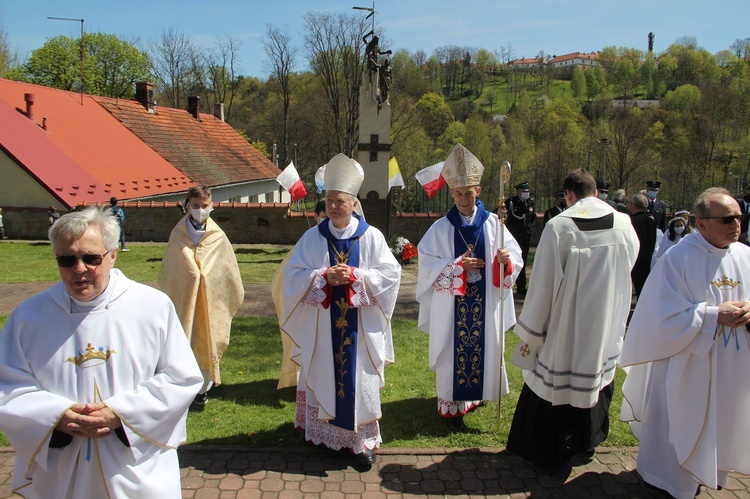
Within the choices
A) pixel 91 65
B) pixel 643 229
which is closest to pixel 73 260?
pixel 643 229

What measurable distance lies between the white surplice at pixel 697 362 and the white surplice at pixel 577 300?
10.6 inches

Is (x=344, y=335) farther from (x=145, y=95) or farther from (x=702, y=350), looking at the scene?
A: (x=145, y=95)

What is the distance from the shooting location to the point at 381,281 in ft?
15.5

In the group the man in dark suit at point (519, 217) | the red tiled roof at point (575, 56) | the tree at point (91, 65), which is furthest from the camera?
the red tiled roof at point (575, 56)

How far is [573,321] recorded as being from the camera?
4.35 metres

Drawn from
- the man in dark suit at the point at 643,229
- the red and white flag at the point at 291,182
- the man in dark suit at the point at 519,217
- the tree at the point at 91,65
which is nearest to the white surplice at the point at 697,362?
the man in dark suit at the point at 643,229

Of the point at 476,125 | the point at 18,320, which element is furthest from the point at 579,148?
→ the point at 18,320

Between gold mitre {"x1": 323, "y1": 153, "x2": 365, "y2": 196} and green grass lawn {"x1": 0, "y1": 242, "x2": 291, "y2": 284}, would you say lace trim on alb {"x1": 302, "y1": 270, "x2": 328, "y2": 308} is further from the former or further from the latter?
green grass lawn {"x1": 0, "y1": 242, "x2": 291, "y2": 284}

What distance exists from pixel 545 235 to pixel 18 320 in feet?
11.1

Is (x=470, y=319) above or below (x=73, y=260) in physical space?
below

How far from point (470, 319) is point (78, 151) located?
67.3 feet

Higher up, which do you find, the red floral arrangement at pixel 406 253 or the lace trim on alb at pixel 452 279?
the lace trim on alb at pixel 452 279

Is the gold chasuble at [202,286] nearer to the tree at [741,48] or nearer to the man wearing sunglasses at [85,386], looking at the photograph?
the man wearing sunglasses at [85,386]

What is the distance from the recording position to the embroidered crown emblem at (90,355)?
2770 millimetres
